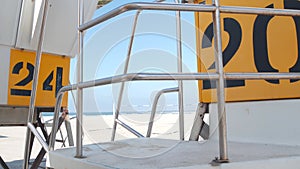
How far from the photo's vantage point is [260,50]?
4.53ft

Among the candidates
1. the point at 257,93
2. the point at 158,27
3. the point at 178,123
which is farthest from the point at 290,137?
the point at 158,27

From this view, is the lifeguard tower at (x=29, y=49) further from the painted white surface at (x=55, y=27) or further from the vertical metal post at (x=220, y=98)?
the vertical metal post at (x=220, y=98)

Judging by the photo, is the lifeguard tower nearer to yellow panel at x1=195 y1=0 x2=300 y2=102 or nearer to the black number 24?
the black number 24

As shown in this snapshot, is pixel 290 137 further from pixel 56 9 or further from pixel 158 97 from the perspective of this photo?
pixel 56 9

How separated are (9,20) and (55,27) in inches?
13.5

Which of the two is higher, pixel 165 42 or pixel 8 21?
pixel 8 21

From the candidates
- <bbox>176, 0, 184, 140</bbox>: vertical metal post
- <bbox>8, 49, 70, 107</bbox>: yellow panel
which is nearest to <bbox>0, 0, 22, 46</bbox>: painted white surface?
<bbox>8, 49, 70, 107</bbox>: yellow panel

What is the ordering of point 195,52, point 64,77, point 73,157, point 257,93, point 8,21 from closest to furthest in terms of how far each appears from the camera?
point 73,157, point 257,93, point 195,52, point 8,21, point 64,77

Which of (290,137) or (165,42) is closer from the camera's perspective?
(290,137)

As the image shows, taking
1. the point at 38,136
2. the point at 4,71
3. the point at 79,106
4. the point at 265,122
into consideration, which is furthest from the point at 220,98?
the point at 4,71

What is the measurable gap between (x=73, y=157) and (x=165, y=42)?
704 mm

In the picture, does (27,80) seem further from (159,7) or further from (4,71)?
(159,7)

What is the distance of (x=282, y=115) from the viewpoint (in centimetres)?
127

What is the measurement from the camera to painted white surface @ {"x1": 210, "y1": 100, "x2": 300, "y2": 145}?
4.06 feet
